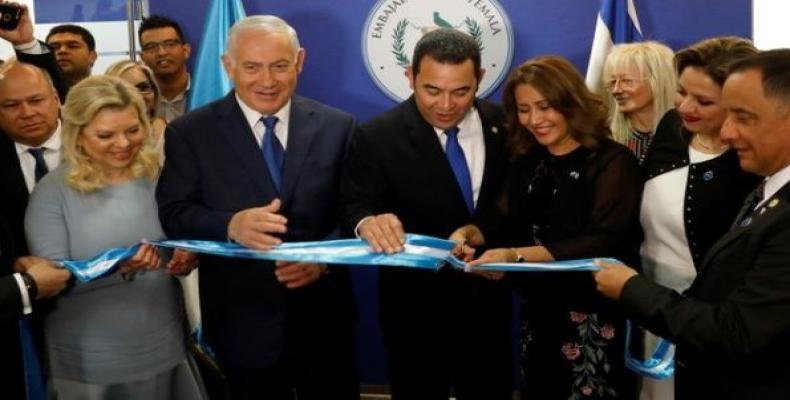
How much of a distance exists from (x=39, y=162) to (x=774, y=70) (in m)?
2.78

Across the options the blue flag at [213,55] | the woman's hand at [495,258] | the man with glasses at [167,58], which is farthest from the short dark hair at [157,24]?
the woman's hand at [495,258]

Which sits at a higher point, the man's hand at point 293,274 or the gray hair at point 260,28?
the gray hair at point 260,28

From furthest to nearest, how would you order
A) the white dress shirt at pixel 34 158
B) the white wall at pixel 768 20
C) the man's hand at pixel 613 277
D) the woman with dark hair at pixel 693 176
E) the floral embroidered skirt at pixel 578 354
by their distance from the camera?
the white wall at pixel 768 20 → the white dress shirt at pixel 34 158 → the floral embroidered skirt at pixel 578 354 → the woman with dark hair at pixel 693 176 → the man's hand at pixel 613 277

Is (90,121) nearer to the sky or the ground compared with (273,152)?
nearer to the sky

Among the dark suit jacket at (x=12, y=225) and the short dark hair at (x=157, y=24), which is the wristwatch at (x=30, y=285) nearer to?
the dark suit jacket at (x=12, y=225)

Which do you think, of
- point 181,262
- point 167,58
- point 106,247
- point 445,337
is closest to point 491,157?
point 445,337

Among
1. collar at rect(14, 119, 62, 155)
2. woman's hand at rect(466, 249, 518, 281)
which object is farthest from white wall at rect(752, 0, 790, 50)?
collar at rect(14, 119, 62, 155)

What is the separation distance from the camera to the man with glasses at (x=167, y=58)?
199 inches

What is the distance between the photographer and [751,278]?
2084mm

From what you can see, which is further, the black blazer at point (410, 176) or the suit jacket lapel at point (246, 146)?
the black blazer at point (410, 176)

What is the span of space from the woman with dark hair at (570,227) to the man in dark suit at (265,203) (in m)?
0.60

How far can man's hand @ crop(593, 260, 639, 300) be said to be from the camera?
2496 mm

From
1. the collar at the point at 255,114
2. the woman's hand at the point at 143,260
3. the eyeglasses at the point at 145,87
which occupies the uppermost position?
the eyeglasses at the point at 145,87

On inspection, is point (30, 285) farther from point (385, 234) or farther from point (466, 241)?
point (466, 241)
